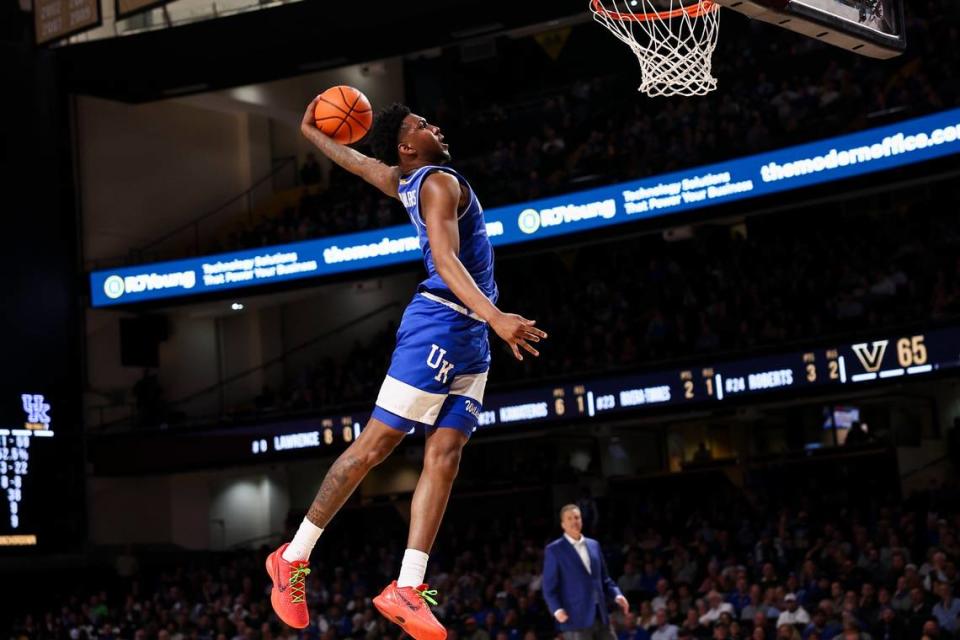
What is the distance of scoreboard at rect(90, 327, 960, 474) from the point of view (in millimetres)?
18312

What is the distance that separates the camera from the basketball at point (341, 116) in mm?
6438

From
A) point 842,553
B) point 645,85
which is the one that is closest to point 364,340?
point 842,553

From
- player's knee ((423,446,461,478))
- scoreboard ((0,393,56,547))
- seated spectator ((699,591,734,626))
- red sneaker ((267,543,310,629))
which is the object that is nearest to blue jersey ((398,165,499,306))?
player's knee ((423,446,461,478))

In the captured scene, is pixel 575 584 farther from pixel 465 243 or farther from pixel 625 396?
pixel 625 396

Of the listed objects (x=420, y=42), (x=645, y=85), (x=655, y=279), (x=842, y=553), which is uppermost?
(x=420, y=42)

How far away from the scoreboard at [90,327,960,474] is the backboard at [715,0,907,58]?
10242mm

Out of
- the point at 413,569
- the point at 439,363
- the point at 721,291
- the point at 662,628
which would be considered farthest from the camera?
the point at 721,291

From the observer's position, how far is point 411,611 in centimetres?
544

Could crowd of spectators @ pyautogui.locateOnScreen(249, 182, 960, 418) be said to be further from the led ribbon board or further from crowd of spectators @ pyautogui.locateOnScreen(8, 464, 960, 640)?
crowd of spectators @ pyautogui.locateOnScreen(8, 464, 960, 640)

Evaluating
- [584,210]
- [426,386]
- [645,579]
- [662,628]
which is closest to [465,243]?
[426,386]

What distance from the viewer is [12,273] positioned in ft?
80.2

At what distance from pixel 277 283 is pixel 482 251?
19085 mm

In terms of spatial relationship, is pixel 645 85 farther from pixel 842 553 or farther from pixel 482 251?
pixel 842 553

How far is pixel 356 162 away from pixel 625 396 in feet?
48.3
